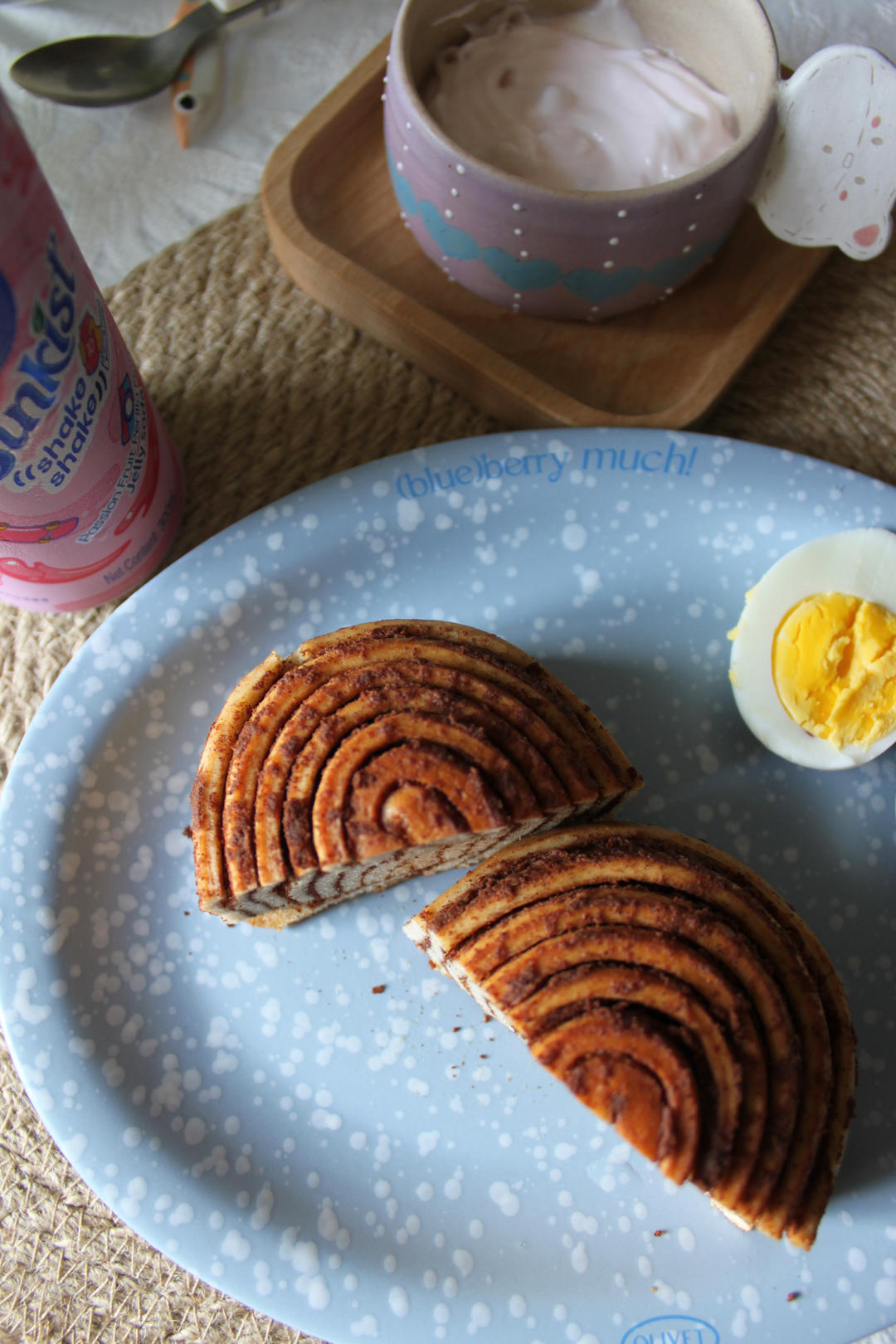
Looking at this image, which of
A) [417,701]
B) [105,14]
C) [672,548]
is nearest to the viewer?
[417,701]

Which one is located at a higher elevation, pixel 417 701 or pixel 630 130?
pixel 630 130

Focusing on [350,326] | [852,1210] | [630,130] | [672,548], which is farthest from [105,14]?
[852,1210]

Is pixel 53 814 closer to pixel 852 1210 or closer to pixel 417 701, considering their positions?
pixel 417 701

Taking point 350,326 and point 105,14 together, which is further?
point 105,14

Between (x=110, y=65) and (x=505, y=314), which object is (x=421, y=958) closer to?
(x=505, y=314)

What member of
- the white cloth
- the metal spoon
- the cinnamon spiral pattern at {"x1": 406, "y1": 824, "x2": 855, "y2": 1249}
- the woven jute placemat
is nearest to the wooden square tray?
the woven jute placemat

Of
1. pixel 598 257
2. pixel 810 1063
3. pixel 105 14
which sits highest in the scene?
pixel 105 14

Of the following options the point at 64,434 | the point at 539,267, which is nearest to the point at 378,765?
the point at 64,434
